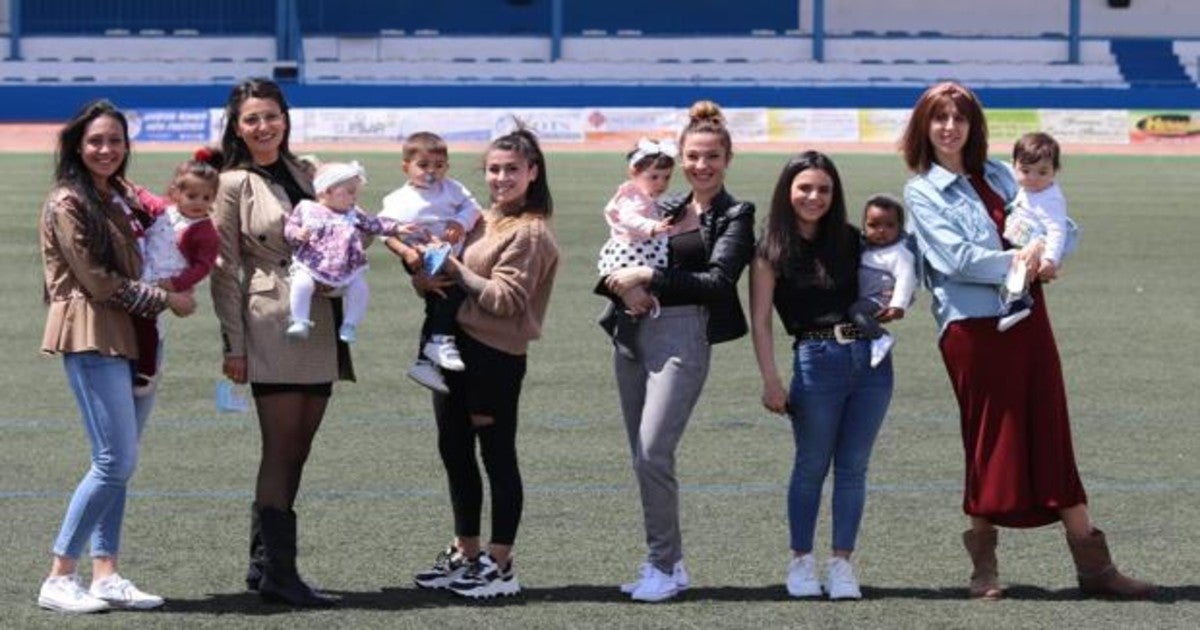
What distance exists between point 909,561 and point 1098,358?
6114mm

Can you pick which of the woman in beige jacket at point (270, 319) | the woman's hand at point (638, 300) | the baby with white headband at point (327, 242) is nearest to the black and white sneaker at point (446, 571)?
the woman in beige jacket at point (270, 319)

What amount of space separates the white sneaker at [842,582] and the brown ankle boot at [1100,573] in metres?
0.77

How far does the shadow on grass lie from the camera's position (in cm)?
755

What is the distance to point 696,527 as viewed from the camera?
9.12m

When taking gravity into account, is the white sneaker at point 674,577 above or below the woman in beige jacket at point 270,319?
below

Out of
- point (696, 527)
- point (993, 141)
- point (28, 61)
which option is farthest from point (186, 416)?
point (28, 61)

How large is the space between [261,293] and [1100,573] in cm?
300

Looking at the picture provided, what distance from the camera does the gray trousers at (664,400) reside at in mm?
7668

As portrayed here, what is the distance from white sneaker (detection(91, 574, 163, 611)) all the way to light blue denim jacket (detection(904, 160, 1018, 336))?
2854mm

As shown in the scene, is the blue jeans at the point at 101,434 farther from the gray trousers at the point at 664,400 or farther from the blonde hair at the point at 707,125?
the blonde hair at the point at 707,125

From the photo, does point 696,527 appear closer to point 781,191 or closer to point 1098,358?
point 781,191

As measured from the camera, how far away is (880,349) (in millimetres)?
7621

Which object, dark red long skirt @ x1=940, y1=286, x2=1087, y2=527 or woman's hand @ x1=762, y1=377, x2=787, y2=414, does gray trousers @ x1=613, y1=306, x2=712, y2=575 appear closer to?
woman's hand @ x1=762, y1=377, x2=787, y2=414

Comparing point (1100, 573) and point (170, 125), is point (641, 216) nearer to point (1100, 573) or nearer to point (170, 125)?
point (1100, 573)
